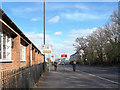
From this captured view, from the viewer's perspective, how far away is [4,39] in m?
8.01

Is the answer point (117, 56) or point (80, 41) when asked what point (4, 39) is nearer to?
point (117, 56)

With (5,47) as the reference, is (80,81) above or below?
below

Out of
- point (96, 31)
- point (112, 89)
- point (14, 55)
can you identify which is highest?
point (96, 31)

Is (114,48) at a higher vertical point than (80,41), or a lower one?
lower

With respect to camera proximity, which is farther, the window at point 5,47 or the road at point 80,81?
the road at point 80,81

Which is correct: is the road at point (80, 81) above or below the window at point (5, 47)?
below

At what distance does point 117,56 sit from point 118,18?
885 centimetres

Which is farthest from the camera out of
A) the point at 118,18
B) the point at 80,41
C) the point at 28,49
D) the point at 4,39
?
the point at 80,41

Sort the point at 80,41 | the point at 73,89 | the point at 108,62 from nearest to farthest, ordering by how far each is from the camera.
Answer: the point at 73,89 < the point at 108,62 < the point at 80,41

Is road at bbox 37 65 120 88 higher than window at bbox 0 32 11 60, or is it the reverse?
window at bbox 0 32 11 60

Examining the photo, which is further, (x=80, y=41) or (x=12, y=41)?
(x=80, y=41)

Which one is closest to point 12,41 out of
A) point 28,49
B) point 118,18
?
point 28,49

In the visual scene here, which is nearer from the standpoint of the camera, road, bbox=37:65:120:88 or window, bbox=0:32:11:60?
window, bbox=0:32:11:60

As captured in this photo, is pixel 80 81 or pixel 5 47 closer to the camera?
pixel 5 47
